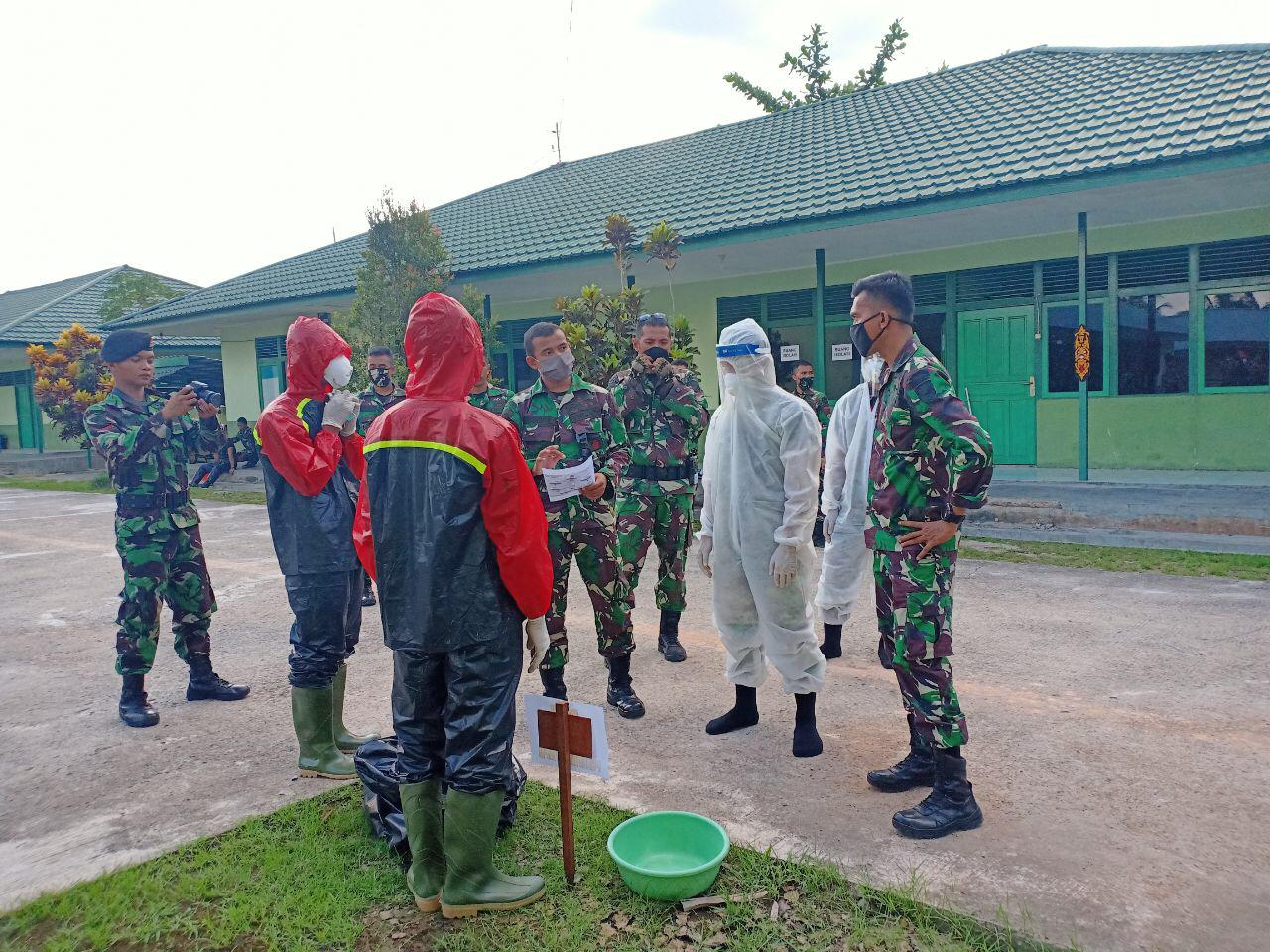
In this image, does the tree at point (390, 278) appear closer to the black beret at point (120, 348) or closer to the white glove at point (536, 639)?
the black beret at point (120, 348)

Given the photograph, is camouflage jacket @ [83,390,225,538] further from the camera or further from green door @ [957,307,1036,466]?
green door @ [957,307,1036,466]

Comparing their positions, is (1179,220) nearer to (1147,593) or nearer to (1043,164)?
(1043,164)

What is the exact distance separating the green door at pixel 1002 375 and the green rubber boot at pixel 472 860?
35.0 ft

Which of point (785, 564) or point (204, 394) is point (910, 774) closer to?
point (785, 564)

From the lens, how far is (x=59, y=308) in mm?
28016

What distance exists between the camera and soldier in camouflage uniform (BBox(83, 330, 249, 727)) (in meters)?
4.67

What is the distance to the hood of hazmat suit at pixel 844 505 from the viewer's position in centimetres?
486

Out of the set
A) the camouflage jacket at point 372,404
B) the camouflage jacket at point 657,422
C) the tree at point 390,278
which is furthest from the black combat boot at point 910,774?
the tree at point 390,278

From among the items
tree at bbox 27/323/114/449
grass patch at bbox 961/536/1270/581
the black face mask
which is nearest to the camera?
the black face mask

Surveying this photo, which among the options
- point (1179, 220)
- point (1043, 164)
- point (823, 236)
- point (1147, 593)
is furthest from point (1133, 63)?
point (1147, 593)

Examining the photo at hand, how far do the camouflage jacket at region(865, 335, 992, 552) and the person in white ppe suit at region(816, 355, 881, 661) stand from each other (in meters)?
1.46

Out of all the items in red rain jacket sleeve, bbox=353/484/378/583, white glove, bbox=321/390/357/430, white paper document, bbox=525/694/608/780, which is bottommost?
white paper document, bbox=525/694/608/780

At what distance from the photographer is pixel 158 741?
4.34m

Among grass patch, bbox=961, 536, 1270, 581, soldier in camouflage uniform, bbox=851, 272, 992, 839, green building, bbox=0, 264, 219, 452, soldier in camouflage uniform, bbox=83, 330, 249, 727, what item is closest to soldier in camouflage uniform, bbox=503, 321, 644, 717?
soldier in camouflage uniform, bbox=851, 272, 992, 839
